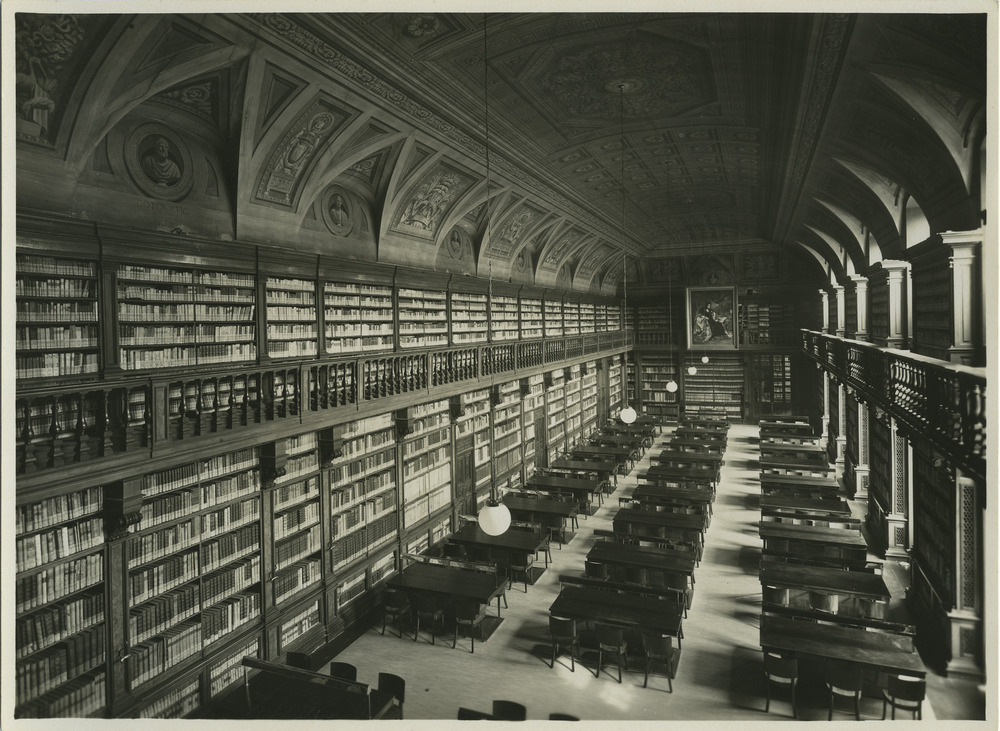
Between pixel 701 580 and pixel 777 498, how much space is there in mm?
2487

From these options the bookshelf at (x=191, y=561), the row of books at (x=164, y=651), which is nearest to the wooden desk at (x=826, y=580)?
the bookshelf at (x=191, y=561)

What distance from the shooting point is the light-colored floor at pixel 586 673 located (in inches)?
254

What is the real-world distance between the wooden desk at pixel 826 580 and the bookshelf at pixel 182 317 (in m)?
7.19

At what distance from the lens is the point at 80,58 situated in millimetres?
4980

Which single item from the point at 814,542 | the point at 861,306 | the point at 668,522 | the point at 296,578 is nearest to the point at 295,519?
the point at 296,578

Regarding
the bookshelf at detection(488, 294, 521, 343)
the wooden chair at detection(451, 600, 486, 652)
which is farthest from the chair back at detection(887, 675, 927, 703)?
the bookshelf at detection(488, 294, 521, 343)

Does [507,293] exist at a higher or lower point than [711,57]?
lower

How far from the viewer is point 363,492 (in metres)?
8.82

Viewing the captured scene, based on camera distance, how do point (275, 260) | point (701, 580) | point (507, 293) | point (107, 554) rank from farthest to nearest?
point (507, 293) → point (701, 580) → point (275, 260) → point (107, 554)

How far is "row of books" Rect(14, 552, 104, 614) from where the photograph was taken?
470 cm

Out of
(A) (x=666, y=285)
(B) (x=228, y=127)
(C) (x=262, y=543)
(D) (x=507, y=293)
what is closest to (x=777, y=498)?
(D) (x=507, y=293)

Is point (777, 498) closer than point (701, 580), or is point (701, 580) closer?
point (701, 580)

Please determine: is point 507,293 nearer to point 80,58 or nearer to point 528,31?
point 528,31

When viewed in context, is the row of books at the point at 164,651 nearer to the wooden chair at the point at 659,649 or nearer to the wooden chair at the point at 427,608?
the wooden chair at the point at 427,608
